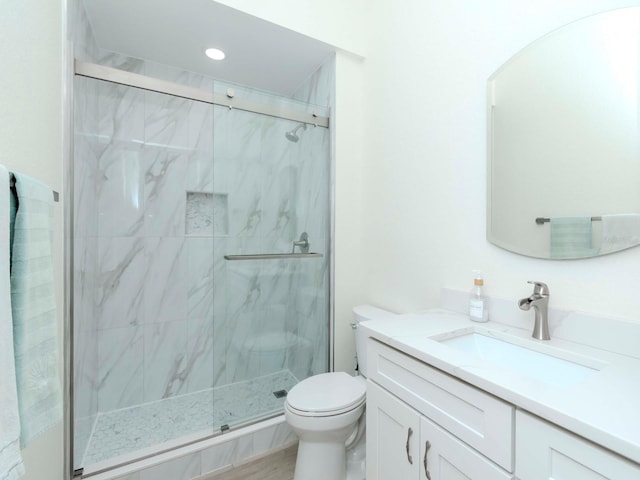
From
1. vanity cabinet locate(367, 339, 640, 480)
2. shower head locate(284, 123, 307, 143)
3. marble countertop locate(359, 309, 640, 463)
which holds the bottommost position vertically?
vanity cabinet locate(367, 339, 640, 480)

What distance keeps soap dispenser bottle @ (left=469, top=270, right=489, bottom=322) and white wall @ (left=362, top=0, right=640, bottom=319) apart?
6 cm

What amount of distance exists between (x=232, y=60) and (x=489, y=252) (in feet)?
6.71

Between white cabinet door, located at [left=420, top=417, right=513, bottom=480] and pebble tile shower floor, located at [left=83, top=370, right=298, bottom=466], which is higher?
white cabinet door, located at [left=420, top=417, right=513, bottom=480]

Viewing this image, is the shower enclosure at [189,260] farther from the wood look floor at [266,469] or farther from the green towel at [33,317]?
the green towel at [33,317]

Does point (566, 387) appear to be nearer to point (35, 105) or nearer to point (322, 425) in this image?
point (322, 425)

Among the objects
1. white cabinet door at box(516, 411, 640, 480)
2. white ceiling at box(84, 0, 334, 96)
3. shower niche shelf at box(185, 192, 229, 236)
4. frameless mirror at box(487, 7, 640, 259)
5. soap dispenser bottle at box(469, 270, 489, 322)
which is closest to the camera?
white cabinet door at box(516, 411, 640, 480)

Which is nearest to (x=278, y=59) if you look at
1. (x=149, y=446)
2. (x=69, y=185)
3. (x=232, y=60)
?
(x=232, y=60)

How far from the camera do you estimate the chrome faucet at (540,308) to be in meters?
0.96

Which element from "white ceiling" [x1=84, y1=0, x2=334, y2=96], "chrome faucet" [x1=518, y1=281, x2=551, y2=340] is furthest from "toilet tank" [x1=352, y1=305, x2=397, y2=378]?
"white ceiling" [x1=84, y1=0, x2=334, y2=96]

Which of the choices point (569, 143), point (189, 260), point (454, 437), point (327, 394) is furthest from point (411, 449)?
point (189, 260)

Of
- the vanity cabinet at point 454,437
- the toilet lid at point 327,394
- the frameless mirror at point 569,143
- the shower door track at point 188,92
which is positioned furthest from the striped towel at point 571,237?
the shower door track at point 188,92

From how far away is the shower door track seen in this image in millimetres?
1470

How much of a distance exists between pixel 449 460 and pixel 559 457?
11.7 inches

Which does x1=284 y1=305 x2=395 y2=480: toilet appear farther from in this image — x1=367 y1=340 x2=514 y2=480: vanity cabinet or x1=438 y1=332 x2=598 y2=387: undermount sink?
x1=438 y1=332 x2=598 y2=387: undermount sink
